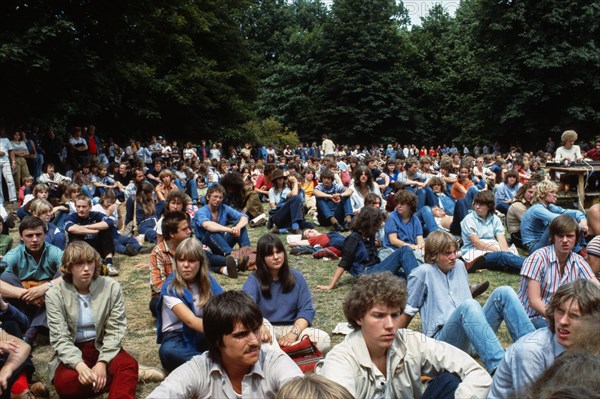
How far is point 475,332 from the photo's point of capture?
411 centimetres

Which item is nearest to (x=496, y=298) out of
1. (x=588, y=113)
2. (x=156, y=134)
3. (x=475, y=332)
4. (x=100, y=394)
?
(x=475, y=332)

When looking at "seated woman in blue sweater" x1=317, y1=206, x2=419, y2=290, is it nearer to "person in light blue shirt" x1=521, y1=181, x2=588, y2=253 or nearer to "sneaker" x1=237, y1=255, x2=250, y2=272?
"sneaker" x1=237, y1=255, x2=250, y2=272

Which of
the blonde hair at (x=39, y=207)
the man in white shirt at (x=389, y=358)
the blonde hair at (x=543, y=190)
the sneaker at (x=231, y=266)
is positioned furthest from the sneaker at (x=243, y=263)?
the man in white shirt at (x=389, y=358)

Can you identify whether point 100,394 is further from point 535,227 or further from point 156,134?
point 156,134

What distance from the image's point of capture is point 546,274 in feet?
15.3

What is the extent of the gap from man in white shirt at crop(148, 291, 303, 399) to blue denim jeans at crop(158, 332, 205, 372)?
4.64ft

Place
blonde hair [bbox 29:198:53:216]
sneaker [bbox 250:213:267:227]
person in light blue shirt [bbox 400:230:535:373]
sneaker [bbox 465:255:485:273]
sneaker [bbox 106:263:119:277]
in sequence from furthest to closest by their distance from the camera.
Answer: sneaker [bbox 250:213:267:227] → sneaker [bbox 106:263:119:277] → sneaker [bbox 465:255:485:273] → blonde hair [bbox 29:198:53:216] → person in light blue shirt [bbox 400:230:535:373]

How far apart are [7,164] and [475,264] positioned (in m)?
11.1

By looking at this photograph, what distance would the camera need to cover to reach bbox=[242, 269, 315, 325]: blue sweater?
4.86 m

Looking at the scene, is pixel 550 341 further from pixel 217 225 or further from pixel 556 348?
pixel 217 225

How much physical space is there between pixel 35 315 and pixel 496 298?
3940 millimetres

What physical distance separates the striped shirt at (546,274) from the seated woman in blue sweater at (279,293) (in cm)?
164

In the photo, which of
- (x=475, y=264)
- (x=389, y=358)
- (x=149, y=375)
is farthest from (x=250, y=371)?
(x=475, y=264)

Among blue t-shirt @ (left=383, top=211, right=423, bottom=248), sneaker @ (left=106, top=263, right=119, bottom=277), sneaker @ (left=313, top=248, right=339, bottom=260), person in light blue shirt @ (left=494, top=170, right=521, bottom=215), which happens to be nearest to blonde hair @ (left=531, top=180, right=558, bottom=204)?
blue t-shirt @ (left=383, top=211, right=423, bottom=248)
